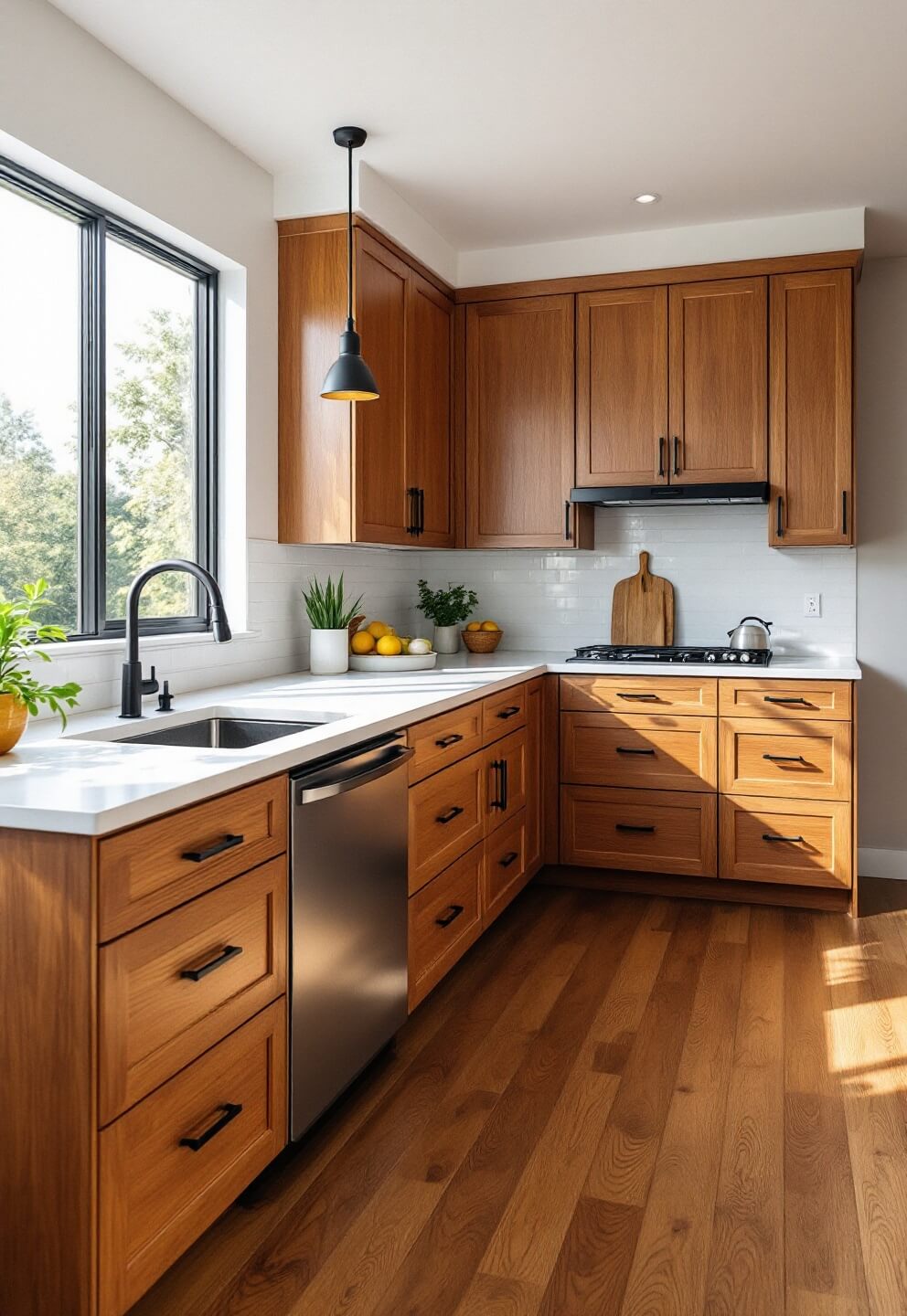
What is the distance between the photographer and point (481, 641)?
14.9ft

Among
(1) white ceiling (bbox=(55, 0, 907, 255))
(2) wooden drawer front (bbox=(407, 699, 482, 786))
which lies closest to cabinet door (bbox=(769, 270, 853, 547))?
(1) white ceiling (bbox=(55, 0, 907, 255))

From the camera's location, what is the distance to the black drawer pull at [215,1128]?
1744mm

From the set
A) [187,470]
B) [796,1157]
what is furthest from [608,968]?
[187,470]

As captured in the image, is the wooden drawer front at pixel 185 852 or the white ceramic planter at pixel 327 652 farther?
the white ceramic planter at pixel 327 652

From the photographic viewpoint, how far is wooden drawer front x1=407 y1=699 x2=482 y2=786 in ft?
8.95

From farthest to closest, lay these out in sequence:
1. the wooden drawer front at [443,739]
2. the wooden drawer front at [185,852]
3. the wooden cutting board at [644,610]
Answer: the wooden cutting board at [644,610]
the wooden drawer front at [443,739]
the wooden drawer front at [185,852]

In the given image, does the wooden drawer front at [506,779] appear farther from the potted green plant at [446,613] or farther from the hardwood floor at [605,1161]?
the potted green plant at [446,613]

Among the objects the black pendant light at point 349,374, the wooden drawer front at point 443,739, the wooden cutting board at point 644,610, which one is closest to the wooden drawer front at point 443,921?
the wooden drawer front at point 443,739

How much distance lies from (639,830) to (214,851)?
248 cm

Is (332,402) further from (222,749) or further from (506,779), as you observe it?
(222,749)

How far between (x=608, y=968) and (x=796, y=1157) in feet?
3.56

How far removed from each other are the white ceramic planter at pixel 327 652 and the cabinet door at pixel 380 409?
35 cm

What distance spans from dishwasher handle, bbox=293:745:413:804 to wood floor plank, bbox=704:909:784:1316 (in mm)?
1092

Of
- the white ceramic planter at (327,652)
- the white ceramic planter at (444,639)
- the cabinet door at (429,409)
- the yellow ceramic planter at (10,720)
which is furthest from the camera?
the white ceramic planter at (444,639)
